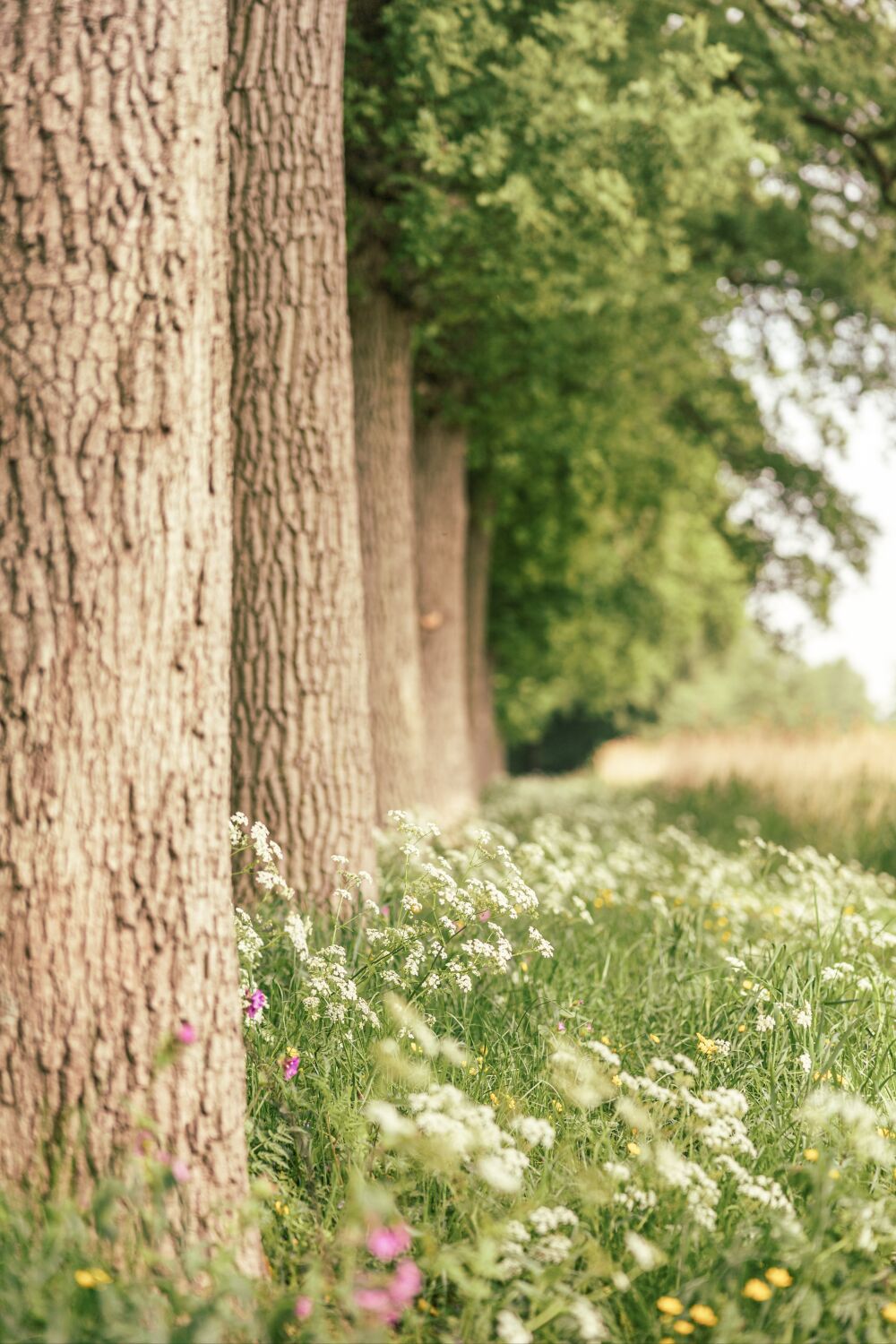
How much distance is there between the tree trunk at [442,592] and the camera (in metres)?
11.0

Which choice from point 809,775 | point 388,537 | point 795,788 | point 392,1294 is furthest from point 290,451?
point 809,775

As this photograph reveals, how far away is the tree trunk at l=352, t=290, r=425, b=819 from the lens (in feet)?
24.8

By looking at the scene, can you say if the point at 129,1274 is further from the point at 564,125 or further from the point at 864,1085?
the point at 564,125

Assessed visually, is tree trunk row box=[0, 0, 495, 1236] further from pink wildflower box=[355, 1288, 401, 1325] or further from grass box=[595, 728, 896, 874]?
grass box=[595, 728, 896, 874]

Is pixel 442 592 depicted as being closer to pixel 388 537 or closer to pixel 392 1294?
pixel 388 537

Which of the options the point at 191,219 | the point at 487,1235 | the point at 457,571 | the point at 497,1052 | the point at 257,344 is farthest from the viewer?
the point at 457,571

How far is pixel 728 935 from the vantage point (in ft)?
16.2

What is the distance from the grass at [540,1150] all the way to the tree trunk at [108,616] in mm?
313

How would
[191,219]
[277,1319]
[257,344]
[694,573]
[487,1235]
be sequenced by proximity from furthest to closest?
[694,573], [257,344], [191,219], [487,1235], [277,1319]

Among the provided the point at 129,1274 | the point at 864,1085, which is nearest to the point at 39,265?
the point at 129,1274

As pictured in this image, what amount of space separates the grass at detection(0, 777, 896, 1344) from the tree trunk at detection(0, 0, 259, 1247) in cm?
31

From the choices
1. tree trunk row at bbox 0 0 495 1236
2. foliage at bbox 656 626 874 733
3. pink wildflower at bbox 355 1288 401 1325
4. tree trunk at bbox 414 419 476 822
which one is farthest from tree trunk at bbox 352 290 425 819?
pink wildflower at bbox 355 1288 401 1325

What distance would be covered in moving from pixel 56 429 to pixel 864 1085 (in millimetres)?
2847

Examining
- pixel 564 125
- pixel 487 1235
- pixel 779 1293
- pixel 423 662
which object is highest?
pixel 564 125
